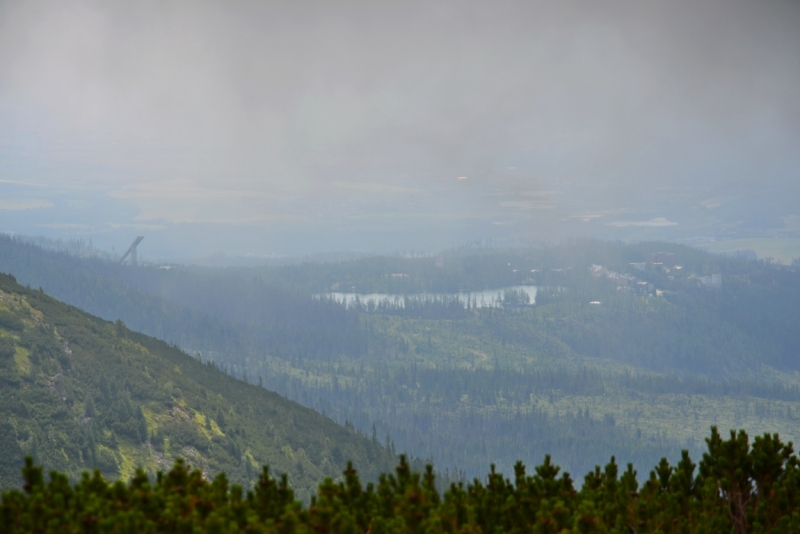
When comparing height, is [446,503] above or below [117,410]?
above

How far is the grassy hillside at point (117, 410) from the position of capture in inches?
2077

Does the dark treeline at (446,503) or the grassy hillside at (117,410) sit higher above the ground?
the dark treeline at (446,503)

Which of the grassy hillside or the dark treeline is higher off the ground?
the dark treeline

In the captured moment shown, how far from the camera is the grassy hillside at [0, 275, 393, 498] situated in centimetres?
5275

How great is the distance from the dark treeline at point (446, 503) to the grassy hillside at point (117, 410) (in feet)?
124

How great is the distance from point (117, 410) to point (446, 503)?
60.5 metres

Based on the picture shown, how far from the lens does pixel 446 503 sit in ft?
37.1

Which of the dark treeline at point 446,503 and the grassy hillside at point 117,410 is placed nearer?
the dark treeline at point 446,503

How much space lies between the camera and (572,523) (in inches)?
421

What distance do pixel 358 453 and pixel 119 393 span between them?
41.0 m

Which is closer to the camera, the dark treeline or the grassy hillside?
the dark treeline

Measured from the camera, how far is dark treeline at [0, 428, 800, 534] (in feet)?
29.6

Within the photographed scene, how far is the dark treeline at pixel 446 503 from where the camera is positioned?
902 centimetres

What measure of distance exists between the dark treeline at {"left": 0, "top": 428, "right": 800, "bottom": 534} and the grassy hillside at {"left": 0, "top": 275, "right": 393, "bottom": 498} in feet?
124
